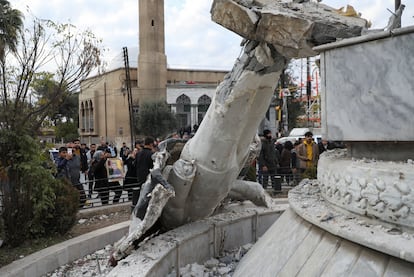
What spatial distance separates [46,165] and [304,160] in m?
6.01

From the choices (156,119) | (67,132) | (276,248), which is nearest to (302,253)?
(276,248)

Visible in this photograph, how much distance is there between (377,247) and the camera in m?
1.93

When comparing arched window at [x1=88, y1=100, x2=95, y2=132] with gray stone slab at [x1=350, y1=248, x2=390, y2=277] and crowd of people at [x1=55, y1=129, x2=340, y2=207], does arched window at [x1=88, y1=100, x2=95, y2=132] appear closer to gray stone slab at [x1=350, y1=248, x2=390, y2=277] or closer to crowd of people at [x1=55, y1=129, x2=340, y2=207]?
crowd of people at [x1=55, y1=129, x2=340, y2=207]

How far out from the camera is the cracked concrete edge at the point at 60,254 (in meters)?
3.91

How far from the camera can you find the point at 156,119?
3531 centimetres

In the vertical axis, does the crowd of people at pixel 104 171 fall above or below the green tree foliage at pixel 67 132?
below

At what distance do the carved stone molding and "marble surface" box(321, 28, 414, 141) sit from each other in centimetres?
16

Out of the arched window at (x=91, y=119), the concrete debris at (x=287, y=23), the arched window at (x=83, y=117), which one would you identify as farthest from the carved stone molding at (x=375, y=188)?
the arched window at (x=83, y=117)

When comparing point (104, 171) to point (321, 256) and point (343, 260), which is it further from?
point (343, 260)

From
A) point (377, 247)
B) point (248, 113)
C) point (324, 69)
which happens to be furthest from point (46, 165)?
point (377, 247)

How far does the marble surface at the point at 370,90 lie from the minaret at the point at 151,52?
117 ft

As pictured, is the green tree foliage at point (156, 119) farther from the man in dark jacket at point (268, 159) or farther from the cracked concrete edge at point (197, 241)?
the cracked concrete edge at point (197, 241)

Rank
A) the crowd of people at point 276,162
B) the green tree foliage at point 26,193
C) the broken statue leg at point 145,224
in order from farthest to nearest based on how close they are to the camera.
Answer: the crowd of people at point 276,162, the green tree foliage at point 26,193, the broken statue leg at point 145,224

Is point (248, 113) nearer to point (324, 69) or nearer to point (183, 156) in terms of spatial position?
point (183, 156)
